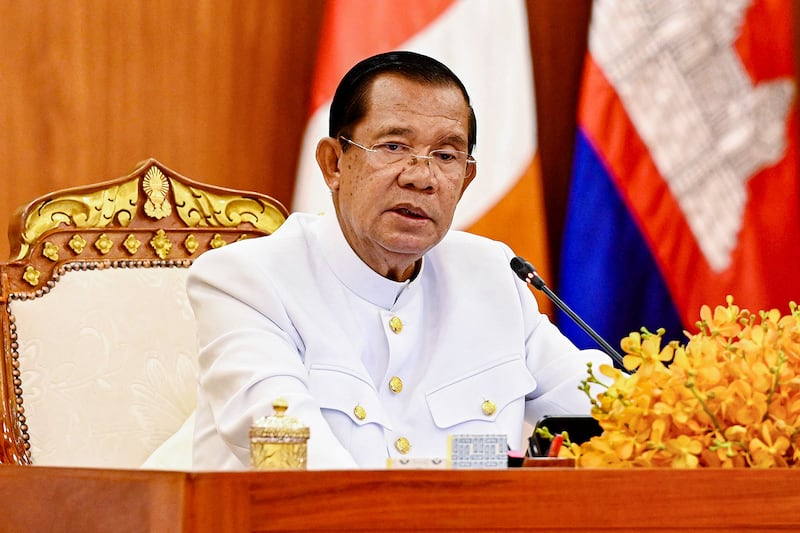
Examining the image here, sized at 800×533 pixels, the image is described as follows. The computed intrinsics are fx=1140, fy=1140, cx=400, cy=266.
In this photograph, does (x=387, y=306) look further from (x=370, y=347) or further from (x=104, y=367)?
(x=104, y=367)

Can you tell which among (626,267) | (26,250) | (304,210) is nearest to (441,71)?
(26,250)

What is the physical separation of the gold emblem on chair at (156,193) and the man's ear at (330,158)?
0.47m

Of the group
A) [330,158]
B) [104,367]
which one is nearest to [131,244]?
[104,367]

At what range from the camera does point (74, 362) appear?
88.3 inches

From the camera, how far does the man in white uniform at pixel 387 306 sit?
190 centimetres

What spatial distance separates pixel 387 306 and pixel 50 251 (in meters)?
0.72

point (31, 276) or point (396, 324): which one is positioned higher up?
point (31, 276)

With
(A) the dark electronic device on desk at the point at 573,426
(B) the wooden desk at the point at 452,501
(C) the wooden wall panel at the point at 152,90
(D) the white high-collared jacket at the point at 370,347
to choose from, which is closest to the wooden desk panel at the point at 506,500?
(B) the wooden desk at the point at 452,501

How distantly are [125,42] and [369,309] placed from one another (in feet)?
4.78

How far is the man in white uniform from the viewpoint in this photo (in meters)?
1.90

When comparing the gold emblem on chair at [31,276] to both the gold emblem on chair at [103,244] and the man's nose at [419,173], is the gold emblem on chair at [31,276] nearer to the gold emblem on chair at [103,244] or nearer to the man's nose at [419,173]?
the gold emblem on chair at [103,244]

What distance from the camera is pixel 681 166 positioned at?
347cm

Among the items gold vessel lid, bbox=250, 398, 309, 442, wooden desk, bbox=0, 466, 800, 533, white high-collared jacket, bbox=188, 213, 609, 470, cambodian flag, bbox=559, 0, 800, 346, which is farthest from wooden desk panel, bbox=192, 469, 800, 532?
cambodian flag, bbox=559, 0, 800, 346

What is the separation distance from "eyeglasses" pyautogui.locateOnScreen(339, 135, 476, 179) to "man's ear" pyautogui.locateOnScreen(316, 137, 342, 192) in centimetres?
4
